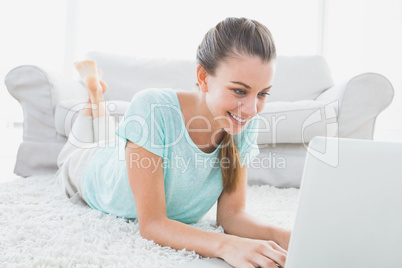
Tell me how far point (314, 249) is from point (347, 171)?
0.41 feet

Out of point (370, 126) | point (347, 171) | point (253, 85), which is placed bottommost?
point (370, 126)

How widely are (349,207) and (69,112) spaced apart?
178cm

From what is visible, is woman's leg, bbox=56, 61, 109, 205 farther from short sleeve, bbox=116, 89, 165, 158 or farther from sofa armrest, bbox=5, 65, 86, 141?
short sleeve, bbox=116, 89, 165, 158

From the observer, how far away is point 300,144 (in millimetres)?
2006

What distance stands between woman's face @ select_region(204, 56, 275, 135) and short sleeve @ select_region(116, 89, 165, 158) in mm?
167

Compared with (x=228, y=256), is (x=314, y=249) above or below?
above

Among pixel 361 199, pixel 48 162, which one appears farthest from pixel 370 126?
pixel 48 162

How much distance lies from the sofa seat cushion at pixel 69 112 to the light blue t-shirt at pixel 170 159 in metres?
0.82

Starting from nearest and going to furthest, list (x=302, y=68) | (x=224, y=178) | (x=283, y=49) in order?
(x=224, y=178)
(x=302, y=68)
(x=283, y=49)

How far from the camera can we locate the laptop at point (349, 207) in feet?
1.54

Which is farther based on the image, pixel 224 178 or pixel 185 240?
pixel 224 178

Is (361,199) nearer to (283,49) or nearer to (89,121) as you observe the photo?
(89,121)

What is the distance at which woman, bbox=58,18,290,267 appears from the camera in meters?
0.86
